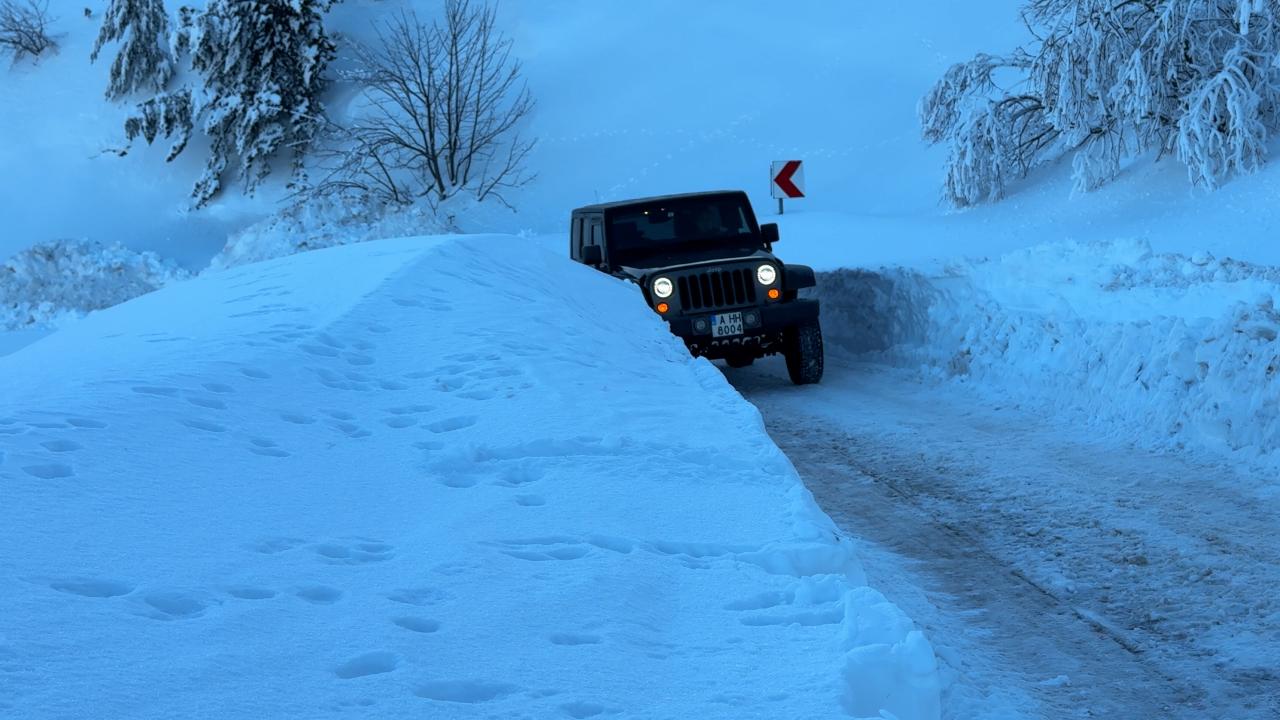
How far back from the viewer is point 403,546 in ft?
12.3

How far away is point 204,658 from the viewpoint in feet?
9.22

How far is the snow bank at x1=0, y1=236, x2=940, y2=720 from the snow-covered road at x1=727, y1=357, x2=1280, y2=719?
32.7 inches

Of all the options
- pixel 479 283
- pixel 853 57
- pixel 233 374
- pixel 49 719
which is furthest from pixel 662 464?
pixel 853 57

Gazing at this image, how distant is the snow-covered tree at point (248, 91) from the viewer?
30891mm

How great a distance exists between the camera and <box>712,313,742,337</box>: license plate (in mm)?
10680

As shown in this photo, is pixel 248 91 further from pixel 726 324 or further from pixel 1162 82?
pixel 726 324

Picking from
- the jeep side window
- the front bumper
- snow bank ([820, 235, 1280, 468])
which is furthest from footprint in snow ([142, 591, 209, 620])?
the jeep side window

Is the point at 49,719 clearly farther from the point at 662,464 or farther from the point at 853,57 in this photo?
the point at 853,57

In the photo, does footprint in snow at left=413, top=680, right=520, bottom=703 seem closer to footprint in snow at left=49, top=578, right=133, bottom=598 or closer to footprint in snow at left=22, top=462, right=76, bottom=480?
footprint in snow at left=49, top=578, right=133, bottom=598

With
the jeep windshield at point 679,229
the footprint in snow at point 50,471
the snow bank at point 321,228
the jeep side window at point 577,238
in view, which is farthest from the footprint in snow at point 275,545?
the snow bank at point 321,228

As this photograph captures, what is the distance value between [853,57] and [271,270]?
26.4 meters

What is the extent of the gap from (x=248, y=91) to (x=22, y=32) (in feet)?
32.8

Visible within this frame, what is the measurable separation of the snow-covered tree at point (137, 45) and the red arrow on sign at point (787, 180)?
20730mm

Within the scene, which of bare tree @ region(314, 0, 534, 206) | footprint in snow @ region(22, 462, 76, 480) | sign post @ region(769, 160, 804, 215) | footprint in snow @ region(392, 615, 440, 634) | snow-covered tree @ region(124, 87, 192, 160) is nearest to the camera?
footprint in snow @ region(392, 615, 440, 634)
